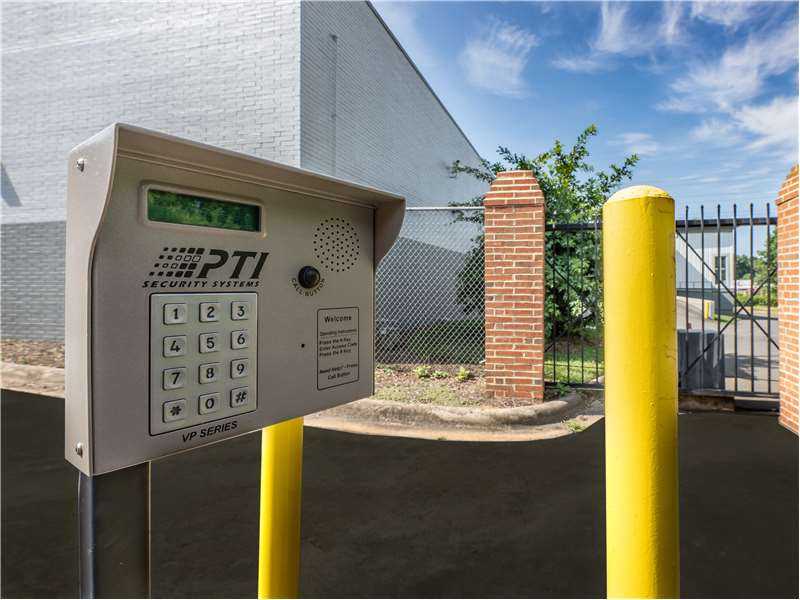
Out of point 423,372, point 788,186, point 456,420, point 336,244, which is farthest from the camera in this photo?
point 423,372

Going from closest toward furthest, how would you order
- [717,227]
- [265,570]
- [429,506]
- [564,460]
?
1. [265,570]
2. [429,506]
3. [564,460]
4. [717,227]

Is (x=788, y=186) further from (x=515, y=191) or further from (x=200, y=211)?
(x=200, y=211)

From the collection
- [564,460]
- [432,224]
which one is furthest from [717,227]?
[432,224]

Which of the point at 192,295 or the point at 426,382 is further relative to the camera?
the point at 426,382

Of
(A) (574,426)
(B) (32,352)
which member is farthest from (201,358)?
(B) (32,352)

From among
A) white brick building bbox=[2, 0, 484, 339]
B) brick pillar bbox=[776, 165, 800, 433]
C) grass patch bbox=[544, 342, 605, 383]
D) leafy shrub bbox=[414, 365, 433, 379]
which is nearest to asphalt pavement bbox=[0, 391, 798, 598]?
brick pillar bbox=[776, 165, 800, 433]

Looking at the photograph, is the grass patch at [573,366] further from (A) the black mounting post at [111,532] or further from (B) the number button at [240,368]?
(A) the black mounting post at [111,532]

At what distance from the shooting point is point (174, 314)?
0.97 metres

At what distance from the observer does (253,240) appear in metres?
1.11

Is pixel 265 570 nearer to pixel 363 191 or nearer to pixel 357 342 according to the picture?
pixel 357 342

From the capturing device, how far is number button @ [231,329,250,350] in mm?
1078

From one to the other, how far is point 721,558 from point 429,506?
63.1 inches

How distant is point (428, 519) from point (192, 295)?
2.48 m

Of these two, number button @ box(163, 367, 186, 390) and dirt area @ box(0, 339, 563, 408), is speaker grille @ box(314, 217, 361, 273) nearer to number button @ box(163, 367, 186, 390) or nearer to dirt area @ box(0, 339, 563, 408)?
number button @ box(163, 367, 186, 390)
